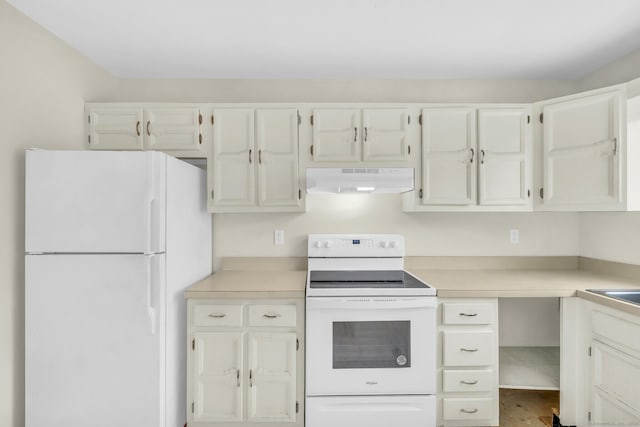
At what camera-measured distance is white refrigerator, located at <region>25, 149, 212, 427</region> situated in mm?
1736

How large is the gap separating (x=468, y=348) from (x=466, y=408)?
37 cm

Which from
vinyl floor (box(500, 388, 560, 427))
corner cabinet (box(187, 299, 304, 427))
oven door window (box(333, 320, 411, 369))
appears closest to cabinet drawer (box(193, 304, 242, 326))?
corner cabinet (box(187, 299, 304, 427))

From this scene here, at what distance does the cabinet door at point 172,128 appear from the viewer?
2.40 meters

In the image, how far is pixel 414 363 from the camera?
202cm

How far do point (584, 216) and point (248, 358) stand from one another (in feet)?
9.11

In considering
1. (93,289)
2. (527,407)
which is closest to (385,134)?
(93,289)

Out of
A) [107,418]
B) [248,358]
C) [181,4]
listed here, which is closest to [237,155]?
[181,4]

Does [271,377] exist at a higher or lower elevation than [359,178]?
lower

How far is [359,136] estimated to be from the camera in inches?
95.0

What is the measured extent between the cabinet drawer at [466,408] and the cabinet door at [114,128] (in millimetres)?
2647

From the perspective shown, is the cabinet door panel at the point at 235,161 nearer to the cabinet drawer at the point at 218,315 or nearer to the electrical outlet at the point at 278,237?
the electrical outlet at the point at 278,237

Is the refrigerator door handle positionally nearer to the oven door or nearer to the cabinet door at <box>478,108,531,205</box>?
the oven door

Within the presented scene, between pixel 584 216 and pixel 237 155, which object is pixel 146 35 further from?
pixel 584 216

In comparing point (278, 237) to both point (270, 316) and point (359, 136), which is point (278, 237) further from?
point (359, 136)
